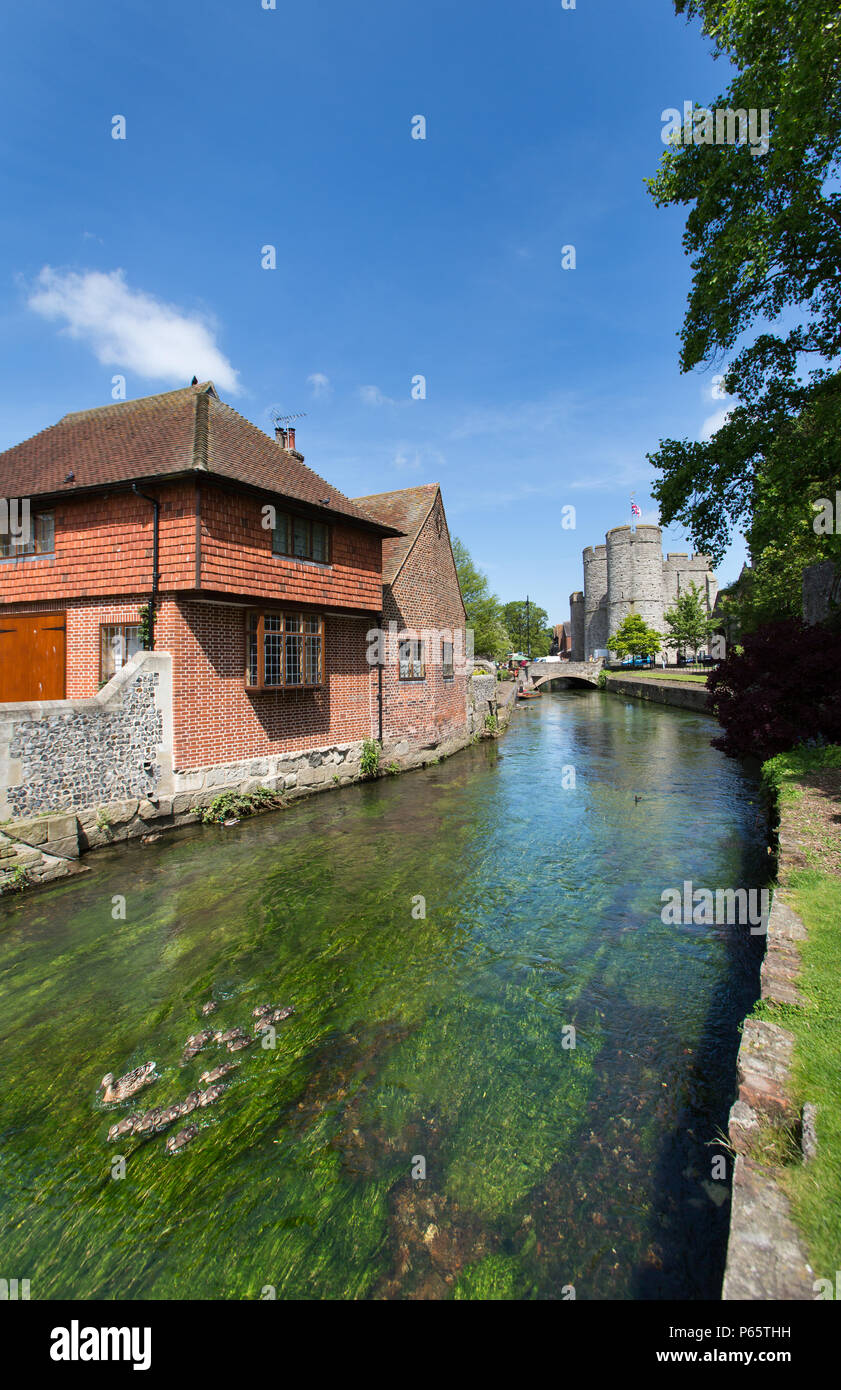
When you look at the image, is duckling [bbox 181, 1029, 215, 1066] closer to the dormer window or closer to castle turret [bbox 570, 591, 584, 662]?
the dormer window

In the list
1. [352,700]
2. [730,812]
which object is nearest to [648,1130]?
[730,812]

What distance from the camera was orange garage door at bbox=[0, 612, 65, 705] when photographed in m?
13.7

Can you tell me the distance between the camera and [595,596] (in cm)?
8462

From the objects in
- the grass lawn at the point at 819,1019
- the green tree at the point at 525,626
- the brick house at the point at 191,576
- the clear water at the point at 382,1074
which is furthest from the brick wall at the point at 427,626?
the green tree at the point at 525,626

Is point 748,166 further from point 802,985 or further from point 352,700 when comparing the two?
point 802,985

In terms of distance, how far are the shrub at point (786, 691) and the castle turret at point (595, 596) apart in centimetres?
7064

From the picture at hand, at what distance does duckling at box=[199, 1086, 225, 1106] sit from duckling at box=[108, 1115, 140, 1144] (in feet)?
1.52

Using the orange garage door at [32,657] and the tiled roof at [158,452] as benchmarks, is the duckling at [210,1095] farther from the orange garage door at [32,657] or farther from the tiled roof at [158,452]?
the orange garage door at [32,657]

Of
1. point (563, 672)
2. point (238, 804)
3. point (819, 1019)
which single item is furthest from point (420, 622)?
point (563, 672)


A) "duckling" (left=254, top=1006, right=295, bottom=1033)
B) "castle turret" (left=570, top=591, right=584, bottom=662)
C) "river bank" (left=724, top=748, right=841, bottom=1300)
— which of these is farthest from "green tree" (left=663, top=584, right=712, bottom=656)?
"duckling" (left=254, top=1006, right=295, bottom=1033)

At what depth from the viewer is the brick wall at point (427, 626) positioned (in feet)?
62.7
